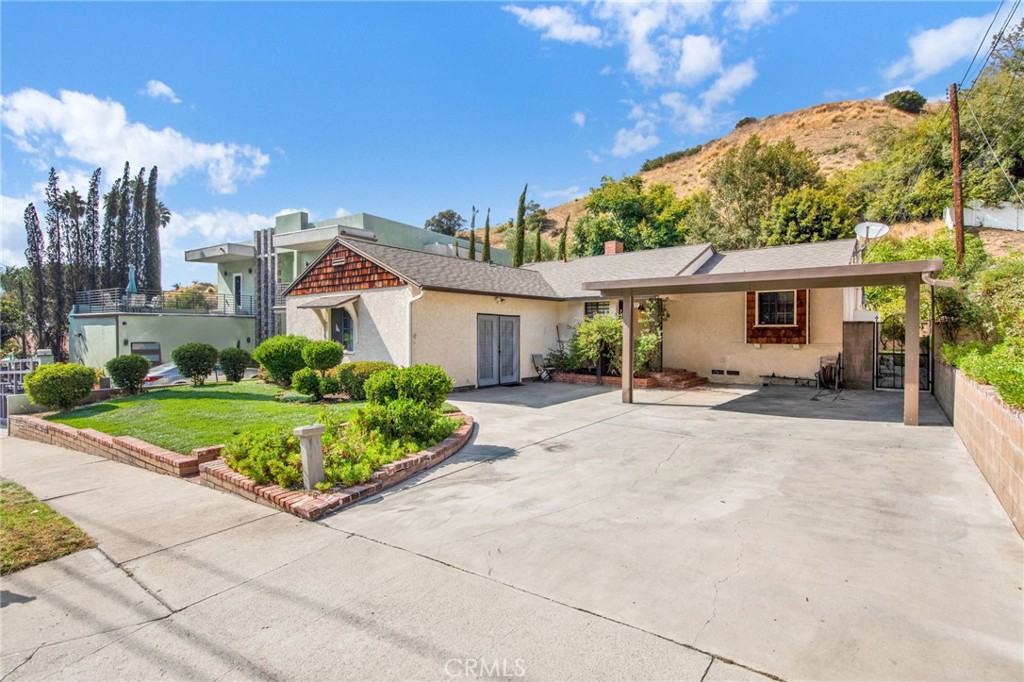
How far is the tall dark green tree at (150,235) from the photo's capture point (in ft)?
115

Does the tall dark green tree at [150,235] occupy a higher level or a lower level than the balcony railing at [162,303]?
higher

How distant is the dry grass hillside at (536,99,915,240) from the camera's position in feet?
173

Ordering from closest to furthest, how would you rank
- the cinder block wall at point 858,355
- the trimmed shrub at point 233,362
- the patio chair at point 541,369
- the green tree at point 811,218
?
1. the cinder block wall at point 858,355
2. the trimmed shrub at point 233,362
3. the patio chair at point 541,369
4. the green tree at point 811,218

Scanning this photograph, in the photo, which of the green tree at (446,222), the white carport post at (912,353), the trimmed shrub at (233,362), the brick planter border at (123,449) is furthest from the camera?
the green tree at (446,222)

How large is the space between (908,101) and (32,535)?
81.6 metres

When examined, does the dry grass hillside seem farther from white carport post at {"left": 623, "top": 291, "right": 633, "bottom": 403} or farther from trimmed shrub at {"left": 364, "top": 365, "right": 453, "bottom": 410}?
trimmed shrub at {"left": 364, "top": 365, "right": 453, "bottom": 410}

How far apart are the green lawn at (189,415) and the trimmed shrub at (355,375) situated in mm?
780

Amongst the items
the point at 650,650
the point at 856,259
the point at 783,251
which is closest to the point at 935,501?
the point at 650,650

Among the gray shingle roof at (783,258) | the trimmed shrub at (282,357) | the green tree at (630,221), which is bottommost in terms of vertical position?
the trimmed shrub at (282,357)

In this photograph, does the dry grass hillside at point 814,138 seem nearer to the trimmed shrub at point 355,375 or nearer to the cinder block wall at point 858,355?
the cinder block wall at point 858,355

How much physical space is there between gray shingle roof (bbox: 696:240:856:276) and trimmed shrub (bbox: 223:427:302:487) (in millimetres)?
14304

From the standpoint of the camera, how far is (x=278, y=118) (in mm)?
16688

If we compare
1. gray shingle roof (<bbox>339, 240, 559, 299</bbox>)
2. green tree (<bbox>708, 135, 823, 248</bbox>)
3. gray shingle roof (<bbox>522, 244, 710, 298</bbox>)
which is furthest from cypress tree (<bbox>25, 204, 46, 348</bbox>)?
green tree (<bbox>708, 135, 823, 248</bbox>)

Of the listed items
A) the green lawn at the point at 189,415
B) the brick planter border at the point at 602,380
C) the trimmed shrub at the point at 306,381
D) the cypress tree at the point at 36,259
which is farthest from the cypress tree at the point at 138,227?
the brick planter border at the point at 602,380
